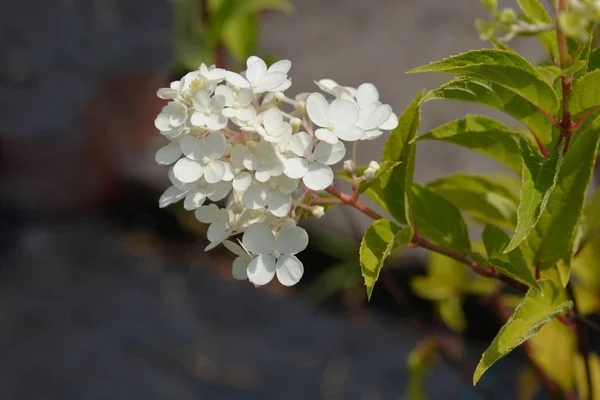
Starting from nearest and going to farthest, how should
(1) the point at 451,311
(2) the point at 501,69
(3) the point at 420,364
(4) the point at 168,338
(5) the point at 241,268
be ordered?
(2) the point at 501,69, (5) the point at 241,268, (3) the point at 420,364, (1) the point at 451,311, (4) the point at 168,338

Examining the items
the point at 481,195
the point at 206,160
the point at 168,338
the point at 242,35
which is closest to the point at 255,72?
the point at 206,160

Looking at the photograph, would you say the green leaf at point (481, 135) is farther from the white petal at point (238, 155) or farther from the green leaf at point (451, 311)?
the green leaf at point (451, 311)

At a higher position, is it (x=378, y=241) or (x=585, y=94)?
(x=585, y=94)

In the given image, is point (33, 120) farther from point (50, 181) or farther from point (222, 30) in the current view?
point (222, 30)

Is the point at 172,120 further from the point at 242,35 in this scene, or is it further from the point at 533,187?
the point at 242,35

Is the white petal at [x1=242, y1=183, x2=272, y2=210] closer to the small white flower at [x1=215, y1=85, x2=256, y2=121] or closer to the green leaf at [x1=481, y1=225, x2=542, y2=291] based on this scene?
the small white flower at [x1=215, y1=85, x2=256, y2=121]

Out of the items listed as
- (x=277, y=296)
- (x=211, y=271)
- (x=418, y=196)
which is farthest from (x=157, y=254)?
(x=418, y=196)
